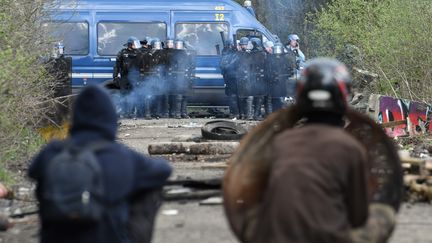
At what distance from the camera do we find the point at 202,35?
2789 centimetres

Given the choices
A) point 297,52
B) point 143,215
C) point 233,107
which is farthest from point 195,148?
point 297,52

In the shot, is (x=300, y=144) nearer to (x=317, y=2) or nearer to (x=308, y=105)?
(x=308, y=105)

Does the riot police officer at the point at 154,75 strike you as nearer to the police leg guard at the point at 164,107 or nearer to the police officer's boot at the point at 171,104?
the police leg guard at the point at 164,107

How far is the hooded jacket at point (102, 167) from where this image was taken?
15.3 ft

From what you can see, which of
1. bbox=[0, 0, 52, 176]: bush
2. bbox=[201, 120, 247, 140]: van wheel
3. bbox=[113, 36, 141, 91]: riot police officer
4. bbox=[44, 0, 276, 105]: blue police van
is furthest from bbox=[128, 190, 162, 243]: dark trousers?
bbox=[44, 0, 276, 105]: blue police van

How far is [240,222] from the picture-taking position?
4.93 m

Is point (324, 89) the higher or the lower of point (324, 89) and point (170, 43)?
the higher

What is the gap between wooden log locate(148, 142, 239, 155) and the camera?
14.2 metres

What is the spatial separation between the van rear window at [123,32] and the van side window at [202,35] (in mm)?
566

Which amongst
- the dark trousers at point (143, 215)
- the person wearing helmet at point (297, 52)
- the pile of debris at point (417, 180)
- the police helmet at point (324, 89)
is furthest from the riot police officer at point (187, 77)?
the police helmet at point (324, 89)

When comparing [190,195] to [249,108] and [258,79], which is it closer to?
[249,108]

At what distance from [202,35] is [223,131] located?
11779 mm

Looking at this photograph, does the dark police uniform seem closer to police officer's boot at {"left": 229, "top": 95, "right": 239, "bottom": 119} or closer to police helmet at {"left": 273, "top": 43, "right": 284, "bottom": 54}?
police helmet at {"left": 273, "top": 43, "right": 284, "bottom": 54}

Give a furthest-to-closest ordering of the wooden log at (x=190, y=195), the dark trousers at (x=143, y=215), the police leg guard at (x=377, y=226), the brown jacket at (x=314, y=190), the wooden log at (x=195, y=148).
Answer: the wooden log at (x=195, y=148), the wooden log at (x=190, y=195), the dark trousers at (x=143, y=215), the police leg guard at (x=377, y=226), the brown jacket at (x=314, y=190)
